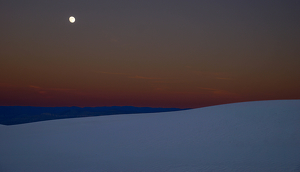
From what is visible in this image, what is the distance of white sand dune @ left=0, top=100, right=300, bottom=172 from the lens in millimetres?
8312

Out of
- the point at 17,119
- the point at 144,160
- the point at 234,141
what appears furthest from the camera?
the point at 17,119

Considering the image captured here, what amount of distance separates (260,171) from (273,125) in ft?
21.4

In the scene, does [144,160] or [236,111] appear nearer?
[144,160]

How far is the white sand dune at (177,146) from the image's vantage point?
8.31m

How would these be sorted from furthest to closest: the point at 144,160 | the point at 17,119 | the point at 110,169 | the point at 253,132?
the point at 17,119, the point at 253,132, the point at 144,160, the point at 110,169

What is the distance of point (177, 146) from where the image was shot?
1079 cm

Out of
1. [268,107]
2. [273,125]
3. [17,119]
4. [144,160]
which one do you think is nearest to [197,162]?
[144,160]

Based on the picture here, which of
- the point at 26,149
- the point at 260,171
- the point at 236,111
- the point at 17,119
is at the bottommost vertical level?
the point at 260,171

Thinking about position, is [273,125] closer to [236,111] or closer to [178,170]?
[236,111]

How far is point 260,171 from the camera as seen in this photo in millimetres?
7270

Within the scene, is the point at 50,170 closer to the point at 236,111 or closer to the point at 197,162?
the point at 197,162

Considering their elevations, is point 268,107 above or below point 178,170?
above

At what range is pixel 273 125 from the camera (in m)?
12.8

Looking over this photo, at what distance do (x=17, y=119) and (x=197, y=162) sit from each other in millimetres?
129607
